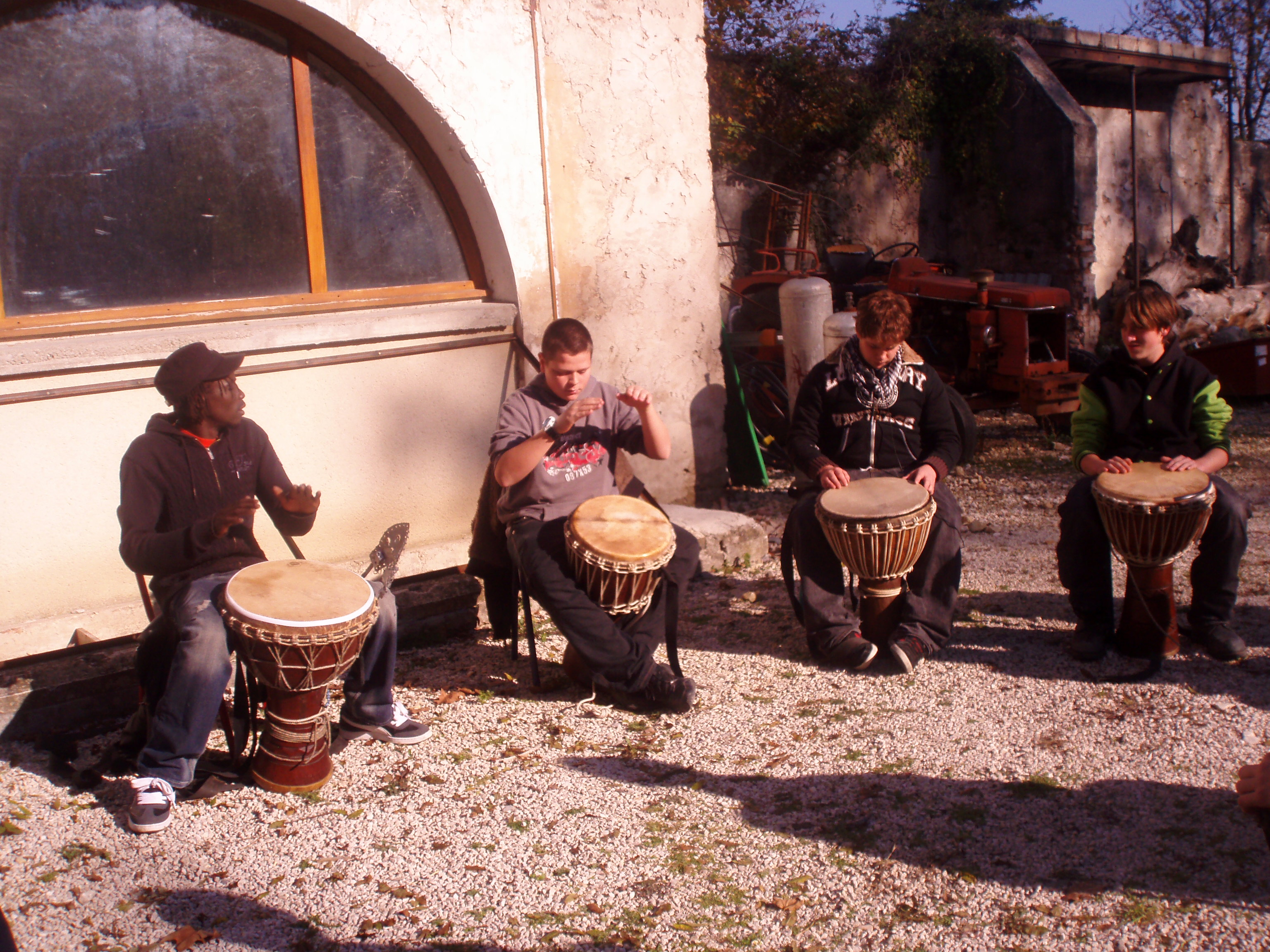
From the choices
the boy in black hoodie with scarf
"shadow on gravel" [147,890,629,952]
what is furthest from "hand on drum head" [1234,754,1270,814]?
the boy in black hoodie with scarf

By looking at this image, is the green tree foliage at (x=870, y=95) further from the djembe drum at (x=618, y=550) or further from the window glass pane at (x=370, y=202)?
the djembe drum at (x=618, y=550)

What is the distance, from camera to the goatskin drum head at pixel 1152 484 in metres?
3.68

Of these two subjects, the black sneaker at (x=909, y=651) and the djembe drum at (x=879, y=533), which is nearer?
the djembe drum at (x=879, y=533)

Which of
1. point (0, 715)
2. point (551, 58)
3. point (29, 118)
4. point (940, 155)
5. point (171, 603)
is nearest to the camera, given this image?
point (171, 603)

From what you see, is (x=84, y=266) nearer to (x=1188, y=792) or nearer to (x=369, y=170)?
(x=369, y=170)

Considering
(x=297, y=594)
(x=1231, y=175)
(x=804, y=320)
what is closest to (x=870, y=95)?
(x=1231, y=175)

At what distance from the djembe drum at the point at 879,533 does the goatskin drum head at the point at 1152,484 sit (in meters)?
0.63

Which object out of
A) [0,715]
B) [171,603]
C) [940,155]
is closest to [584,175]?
[171,603]

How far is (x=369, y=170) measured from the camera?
188 inches

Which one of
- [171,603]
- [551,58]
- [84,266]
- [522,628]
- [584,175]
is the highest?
[551,58]

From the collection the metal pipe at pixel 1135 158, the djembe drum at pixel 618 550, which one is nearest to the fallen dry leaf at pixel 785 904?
the djembe drum at pixel 618 550

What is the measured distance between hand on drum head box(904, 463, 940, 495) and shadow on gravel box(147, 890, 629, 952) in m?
2.25

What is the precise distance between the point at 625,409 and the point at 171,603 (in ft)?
5.96

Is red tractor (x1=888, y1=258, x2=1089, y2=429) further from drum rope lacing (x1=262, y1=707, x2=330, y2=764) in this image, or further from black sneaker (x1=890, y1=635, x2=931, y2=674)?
drum rope lacing (x1=262, y1=707, x2=330, y2=764)
